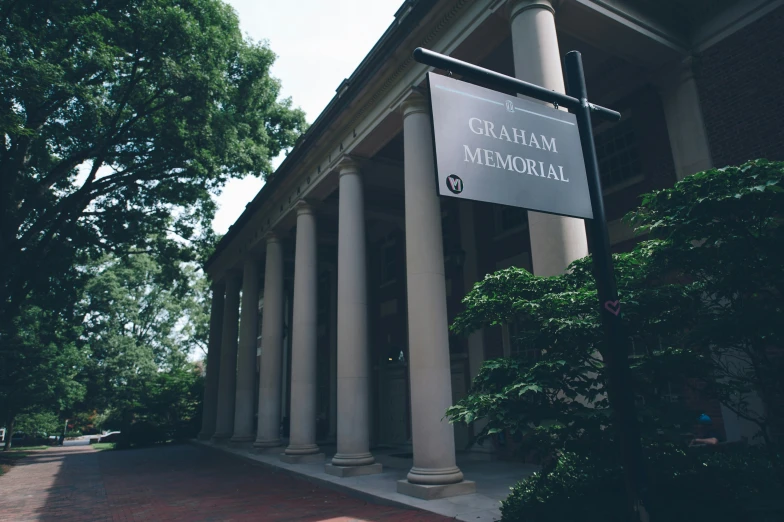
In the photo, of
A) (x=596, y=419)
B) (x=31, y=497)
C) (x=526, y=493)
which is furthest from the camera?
(x=31, y=497)

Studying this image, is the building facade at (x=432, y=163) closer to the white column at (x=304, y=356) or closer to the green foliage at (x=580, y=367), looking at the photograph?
the white column at (x=304, y=356)

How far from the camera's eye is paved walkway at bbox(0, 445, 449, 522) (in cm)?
881

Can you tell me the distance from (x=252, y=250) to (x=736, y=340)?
20.2 metres

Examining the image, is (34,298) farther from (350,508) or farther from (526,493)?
(526,493)

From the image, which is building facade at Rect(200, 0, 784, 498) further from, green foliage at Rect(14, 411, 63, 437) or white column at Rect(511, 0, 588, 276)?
green foliage at Rect(14, 411, 63, 437)

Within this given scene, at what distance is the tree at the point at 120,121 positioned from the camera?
578 inches

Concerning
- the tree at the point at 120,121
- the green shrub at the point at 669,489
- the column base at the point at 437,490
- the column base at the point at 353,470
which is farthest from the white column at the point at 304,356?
the green shrub at the point at 669,489

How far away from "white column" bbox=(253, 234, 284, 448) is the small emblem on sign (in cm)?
1580

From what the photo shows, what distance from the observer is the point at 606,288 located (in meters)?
3.97

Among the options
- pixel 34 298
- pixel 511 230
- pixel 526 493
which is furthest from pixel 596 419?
pixel 34 298

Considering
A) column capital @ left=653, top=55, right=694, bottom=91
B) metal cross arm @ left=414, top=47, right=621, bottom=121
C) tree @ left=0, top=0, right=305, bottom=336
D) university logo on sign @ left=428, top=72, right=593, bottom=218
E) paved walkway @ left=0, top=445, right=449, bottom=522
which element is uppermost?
tree @ left=0, top=0, right=305, bottom=336

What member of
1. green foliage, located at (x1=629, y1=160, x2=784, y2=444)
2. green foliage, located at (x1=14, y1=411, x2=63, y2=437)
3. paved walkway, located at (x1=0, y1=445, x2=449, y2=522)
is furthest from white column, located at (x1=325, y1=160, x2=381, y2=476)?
green foliage, located at (x1=14, y1=411, x2=63, y2=437)

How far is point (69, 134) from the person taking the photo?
1733 cm

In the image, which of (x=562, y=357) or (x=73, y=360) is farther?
(x=73, y=360)
